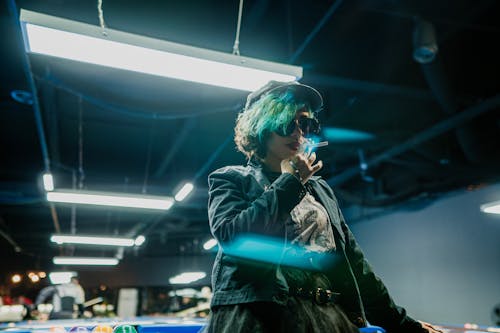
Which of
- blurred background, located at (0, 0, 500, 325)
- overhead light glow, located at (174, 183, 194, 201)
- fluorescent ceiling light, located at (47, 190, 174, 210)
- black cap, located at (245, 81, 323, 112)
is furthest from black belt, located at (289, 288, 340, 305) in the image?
overhead light glow, located at (174, 183, 194, 201)

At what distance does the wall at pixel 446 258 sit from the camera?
8.01 meters

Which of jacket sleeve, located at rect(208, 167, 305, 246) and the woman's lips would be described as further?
the woman's lips

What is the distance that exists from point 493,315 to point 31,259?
20435 mm

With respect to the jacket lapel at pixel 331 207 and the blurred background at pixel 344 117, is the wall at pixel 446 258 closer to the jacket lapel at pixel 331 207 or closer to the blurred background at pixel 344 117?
the blurred background at pixel 344 117

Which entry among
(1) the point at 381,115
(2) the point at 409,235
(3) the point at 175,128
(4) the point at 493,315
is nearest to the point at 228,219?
(1) the point at 381,115

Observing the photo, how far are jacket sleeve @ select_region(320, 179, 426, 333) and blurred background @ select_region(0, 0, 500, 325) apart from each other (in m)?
3.51

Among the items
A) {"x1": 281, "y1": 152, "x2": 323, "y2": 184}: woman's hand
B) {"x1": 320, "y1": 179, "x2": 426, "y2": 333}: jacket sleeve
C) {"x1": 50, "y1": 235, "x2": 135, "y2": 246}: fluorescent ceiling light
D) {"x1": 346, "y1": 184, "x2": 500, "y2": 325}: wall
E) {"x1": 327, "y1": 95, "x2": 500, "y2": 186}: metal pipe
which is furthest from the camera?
{"x1": 50, "y1": 235, "x2": 135, "y2": 246}: fluorescent ceiling light

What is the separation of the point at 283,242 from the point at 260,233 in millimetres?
→ 94

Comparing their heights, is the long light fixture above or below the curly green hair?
above

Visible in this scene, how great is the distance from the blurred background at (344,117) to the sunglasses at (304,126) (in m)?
3.37

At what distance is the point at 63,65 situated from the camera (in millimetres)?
5867

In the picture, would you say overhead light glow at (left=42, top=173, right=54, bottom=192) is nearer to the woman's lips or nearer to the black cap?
the black cap

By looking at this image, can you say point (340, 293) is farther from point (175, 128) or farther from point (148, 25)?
point (175, 128)

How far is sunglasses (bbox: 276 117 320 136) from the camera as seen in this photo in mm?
1338
